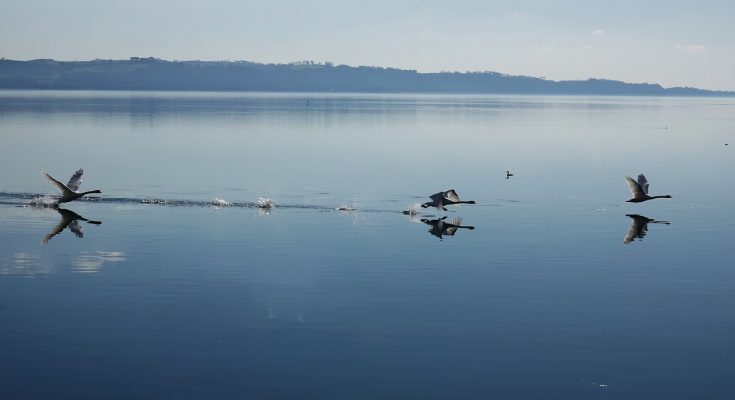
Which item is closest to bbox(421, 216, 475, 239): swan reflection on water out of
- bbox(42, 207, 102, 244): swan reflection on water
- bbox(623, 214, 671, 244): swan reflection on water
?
bbox(623, 214, 671, 244): swan reflection on water

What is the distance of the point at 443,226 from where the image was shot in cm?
5341

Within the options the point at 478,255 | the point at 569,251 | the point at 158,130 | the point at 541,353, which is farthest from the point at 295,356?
the point at 158,130

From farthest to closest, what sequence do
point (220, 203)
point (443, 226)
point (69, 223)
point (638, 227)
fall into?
point (220, 203) < point (638, 227) < point (443, 226) < point (69, 223)

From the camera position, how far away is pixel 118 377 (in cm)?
2572

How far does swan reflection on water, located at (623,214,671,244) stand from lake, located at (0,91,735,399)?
0.59ft

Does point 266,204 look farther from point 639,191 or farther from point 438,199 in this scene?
point 639,191

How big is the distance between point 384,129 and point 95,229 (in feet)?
389

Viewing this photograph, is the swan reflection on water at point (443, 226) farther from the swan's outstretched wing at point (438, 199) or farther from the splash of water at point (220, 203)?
the splash of water at point (220, 203)

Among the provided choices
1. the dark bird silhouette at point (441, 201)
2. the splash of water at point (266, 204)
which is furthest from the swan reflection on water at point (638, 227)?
the splash of water at point (266, 204)

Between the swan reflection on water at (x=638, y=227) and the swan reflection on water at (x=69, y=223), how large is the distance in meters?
28.3

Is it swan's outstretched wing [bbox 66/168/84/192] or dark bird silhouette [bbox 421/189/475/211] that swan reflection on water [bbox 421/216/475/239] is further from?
swan's outstretched wing [bbox 66/168/84/192]

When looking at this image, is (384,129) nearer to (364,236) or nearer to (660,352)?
(364,236)

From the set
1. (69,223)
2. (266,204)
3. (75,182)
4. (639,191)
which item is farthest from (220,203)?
(639,191)

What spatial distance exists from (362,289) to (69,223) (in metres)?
23.0
